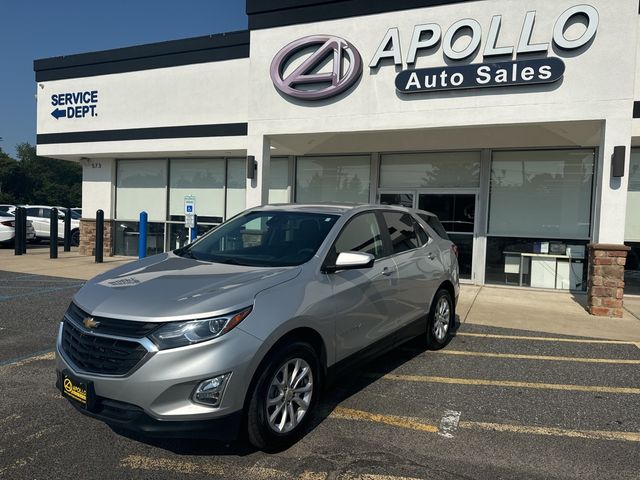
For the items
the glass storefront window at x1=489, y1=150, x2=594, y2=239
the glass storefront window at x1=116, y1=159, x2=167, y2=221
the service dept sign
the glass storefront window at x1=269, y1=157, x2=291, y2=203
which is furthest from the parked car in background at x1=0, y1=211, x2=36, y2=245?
the glass storefront window at x1=489, y1=150, x2=594, y2=239

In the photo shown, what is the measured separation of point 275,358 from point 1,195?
59.5 meters

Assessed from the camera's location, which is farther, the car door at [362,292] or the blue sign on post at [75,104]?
the blue sign on post at [75,104]

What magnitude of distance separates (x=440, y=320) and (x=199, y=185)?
33.3 ft

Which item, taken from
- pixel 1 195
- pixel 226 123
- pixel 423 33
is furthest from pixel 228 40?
pixel 1 195

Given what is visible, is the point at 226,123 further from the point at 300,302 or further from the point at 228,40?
the point at 300,302

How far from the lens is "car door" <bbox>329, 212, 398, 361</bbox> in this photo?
399 cm

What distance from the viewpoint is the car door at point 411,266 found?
16.3ft

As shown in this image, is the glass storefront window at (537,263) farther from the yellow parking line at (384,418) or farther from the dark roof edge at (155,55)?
the yellow parking line at (384,418)

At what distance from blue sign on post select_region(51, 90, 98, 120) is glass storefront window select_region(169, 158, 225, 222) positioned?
8.78ft

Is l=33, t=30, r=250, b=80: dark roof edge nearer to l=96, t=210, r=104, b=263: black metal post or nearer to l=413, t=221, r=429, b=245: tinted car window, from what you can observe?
l=96, t=210, r=104, b=263: black metal post

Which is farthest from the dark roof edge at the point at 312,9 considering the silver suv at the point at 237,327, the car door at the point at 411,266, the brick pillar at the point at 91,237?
the brick pillar at the point at 91,237

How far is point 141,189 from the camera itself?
15289 mm

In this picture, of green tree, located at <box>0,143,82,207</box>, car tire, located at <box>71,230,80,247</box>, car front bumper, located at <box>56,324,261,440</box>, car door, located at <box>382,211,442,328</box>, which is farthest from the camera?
green tree, located at <box>0,143,82,207</box>

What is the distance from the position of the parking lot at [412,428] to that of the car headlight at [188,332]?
85 cm
